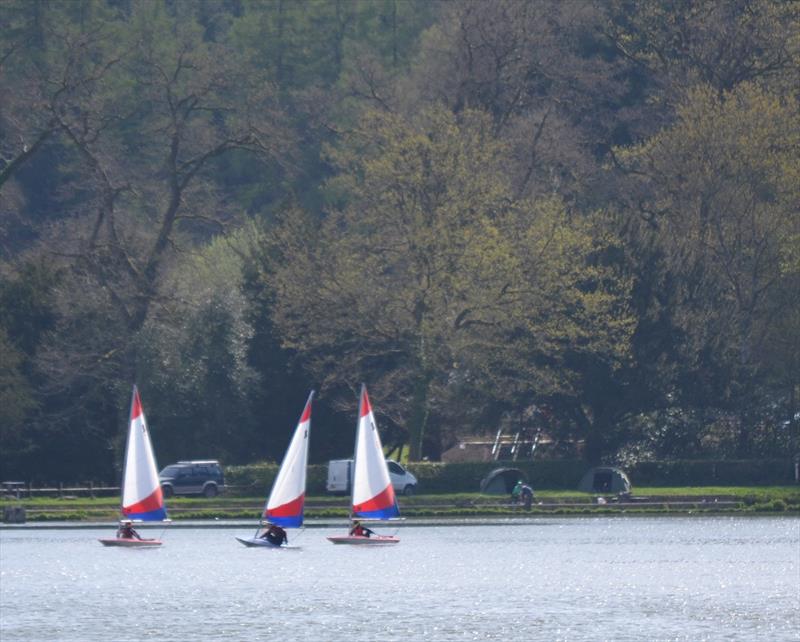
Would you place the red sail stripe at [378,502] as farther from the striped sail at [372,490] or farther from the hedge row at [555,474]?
the hedge row at [555,474]

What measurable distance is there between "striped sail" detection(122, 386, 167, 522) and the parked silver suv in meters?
15.1

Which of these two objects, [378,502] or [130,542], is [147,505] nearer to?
[130,542]

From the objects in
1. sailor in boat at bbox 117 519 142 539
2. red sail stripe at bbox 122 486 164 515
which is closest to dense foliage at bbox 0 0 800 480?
red sail stripe at bbox 122 486 164 515

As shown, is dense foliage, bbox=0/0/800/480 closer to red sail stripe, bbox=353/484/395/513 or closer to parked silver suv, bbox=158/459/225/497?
parked silver suv, bbox=158/459/225/497

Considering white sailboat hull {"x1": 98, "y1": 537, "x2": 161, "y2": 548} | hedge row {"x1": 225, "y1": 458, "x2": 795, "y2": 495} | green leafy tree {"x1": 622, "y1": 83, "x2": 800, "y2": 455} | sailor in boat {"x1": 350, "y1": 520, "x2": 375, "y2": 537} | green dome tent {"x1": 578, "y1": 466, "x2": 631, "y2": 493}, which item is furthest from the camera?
green leafy tree {"x1": 622, "y1": 83, "x2": 800, "y2": 455}

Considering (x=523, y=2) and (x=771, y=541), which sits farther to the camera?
(x=523, y=2)

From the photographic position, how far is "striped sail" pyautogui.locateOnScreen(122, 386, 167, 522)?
59062mm

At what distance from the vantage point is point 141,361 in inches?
3086

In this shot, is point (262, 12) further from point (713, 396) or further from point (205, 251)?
point (713, 396)

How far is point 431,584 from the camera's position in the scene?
49.2m

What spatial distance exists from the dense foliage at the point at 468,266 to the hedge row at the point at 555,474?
145cm

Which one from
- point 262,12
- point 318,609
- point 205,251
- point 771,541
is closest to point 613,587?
point 318,609

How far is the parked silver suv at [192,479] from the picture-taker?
74.7m

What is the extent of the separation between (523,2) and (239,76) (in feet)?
42.2
